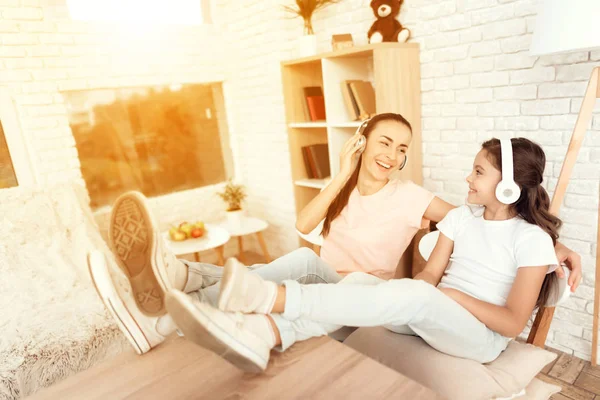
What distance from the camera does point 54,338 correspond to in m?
1.91

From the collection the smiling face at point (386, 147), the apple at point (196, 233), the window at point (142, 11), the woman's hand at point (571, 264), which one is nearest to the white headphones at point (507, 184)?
the woman's hand at point (571, 264)

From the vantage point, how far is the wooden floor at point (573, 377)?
6.15 feet

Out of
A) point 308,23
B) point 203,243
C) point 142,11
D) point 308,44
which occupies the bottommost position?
point 203,243

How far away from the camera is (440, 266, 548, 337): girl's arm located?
130 centimetres

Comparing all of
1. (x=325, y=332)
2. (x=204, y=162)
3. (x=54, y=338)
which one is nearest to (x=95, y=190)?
(x=204, y=162)

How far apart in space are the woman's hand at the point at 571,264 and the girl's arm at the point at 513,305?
87mm

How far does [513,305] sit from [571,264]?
0.85ft

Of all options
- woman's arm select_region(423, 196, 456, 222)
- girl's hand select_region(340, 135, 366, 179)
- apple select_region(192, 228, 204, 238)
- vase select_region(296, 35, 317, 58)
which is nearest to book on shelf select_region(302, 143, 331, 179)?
vase select_region(296, 35, 317, 58)

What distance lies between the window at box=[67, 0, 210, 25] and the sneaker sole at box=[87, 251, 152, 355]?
261 centimetres

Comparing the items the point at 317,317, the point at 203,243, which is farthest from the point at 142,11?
the point at 317,317

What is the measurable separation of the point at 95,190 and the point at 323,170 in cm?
179

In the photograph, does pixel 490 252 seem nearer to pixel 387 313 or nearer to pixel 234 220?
pixel 387 313

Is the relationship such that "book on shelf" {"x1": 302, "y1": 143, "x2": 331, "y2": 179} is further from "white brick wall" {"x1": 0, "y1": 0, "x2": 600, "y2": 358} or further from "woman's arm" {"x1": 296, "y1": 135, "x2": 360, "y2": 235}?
"woman's arm" {"x1": 296, "y1": 135, "x2": 360, "y2": 235}

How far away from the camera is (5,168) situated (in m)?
2.88
